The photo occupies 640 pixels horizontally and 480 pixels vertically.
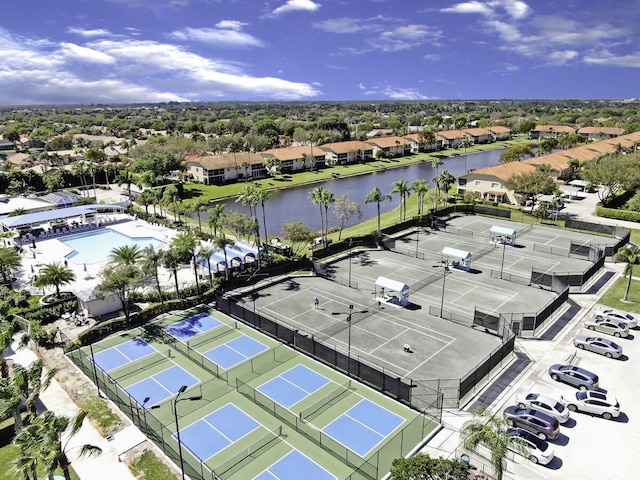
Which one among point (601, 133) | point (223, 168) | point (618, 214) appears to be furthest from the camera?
point (601, 133)

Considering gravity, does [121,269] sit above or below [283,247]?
above

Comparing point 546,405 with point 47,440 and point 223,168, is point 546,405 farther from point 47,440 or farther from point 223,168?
point 223,168

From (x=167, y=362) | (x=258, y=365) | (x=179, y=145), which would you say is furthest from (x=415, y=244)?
(x=179, y=145)

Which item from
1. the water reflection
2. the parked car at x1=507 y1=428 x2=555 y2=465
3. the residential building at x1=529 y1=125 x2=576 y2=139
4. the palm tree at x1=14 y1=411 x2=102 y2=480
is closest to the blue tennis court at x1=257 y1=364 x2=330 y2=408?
the parked car at x1=507 y1=428 x2=555 y2=465

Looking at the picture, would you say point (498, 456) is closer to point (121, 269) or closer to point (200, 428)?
point (200, 428)

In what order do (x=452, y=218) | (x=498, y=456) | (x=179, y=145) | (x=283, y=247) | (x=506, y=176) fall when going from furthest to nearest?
1. (x=179, y=145)
2. (x=506, y=176)
3. (x=452, y=218)
4. (x=283, y=247)
5. (x=498, y=456)

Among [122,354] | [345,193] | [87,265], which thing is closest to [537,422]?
[122,354]
